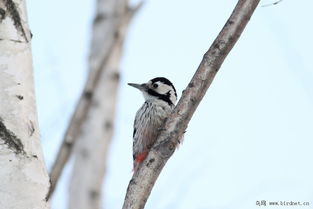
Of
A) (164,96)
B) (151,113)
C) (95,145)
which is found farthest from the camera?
(95,145)

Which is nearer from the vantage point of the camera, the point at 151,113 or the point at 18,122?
the point at 18,122

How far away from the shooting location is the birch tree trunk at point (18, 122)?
1.80m

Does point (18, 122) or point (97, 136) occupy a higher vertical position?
point (97, 136)

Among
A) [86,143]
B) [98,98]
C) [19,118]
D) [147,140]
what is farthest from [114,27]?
[19,118]

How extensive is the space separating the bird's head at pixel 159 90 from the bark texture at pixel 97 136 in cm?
122

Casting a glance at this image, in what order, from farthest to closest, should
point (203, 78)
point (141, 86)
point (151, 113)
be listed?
point (141, 86), point (151, 113), point (203, 78)

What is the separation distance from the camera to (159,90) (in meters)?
4.72

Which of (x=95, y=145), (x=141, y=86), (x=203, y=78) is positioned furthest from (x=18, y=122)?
(x=95, y=145)

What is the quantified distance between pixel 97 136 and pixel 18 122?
14.8 ft

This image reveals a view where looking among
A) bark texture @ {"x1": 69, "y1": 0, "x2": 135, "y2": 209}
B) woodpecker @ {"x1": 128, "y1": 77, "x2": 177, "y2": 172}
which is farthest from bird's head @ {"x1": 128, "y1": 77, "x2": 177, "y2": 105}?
bark texture @ {"x1": 69, "y1": 0, "x2": 135, "y2": 209}

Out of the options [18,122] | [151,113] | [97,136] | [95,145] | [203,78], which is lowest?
[18,122]

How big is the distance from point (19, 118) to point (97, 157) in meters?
4.51

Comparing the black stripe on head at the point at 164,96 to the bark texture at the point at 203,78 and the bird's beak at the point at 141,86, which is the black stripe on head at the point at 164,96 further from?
the bark texture at the point at 203,78

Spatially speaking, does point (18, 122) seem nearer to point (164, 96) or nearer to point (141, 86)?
point (164, 96)
